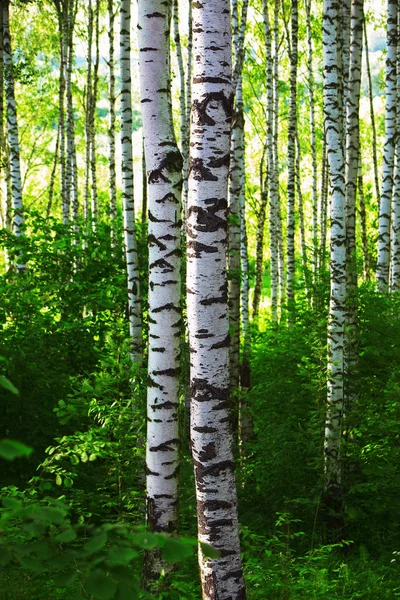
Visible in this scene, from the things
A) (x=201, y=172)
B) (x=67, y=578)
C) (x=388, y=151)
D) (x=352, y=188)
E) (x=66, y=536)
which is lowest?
(x=67, y=578)

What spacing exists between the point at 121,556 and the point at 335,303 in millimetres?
5992

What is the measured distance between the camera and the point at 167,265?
516 centimetres

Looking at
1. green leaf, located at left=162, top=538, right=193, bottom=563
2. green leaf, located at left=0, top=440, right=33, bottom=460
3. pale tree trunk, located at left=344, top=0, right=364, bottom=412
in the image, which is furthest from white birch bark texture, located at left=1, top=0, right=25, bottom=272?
green leaf, located at left=0, top=440, right=33, bottom=460

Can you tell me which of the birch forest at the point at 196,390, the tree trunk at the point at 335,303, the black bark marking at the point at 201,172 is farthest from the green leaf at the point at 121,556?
the tree trunk at the point at 335,303

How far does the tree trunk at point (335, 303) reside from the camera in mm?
7559

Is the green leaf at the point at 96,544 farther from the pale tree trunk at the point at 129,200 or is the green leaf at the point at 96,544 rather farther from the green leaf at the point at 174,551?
the pale tree trunk at the point at 129,200

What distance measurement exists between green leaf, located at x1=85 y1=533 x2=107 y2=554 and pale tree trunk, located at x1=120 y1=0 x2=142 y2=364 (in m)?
5.72

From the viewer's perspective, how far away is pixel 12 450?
5.16 ft

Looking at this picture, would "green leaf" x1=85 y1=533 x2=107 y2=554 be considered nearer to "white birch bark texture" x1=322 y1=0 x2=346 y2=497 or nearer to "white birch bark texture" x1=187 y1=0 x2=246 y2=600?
"white birch bark texture" x1=187 y1=0 x2=246 y2=600

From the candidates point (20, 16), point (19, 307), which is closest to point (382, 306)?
point (19, 307)

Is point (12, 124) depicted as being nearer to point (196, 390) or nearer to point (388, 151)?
point (388, 151)

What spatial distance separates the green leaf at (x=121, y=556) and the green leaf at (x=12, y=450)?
489 millimetres

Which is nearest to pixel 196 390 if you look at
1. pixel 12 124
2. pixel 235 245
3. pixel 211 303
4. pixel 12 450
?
pixel 211 303

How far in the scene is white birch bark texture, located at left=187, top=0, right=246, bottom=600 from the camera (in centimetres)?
381
